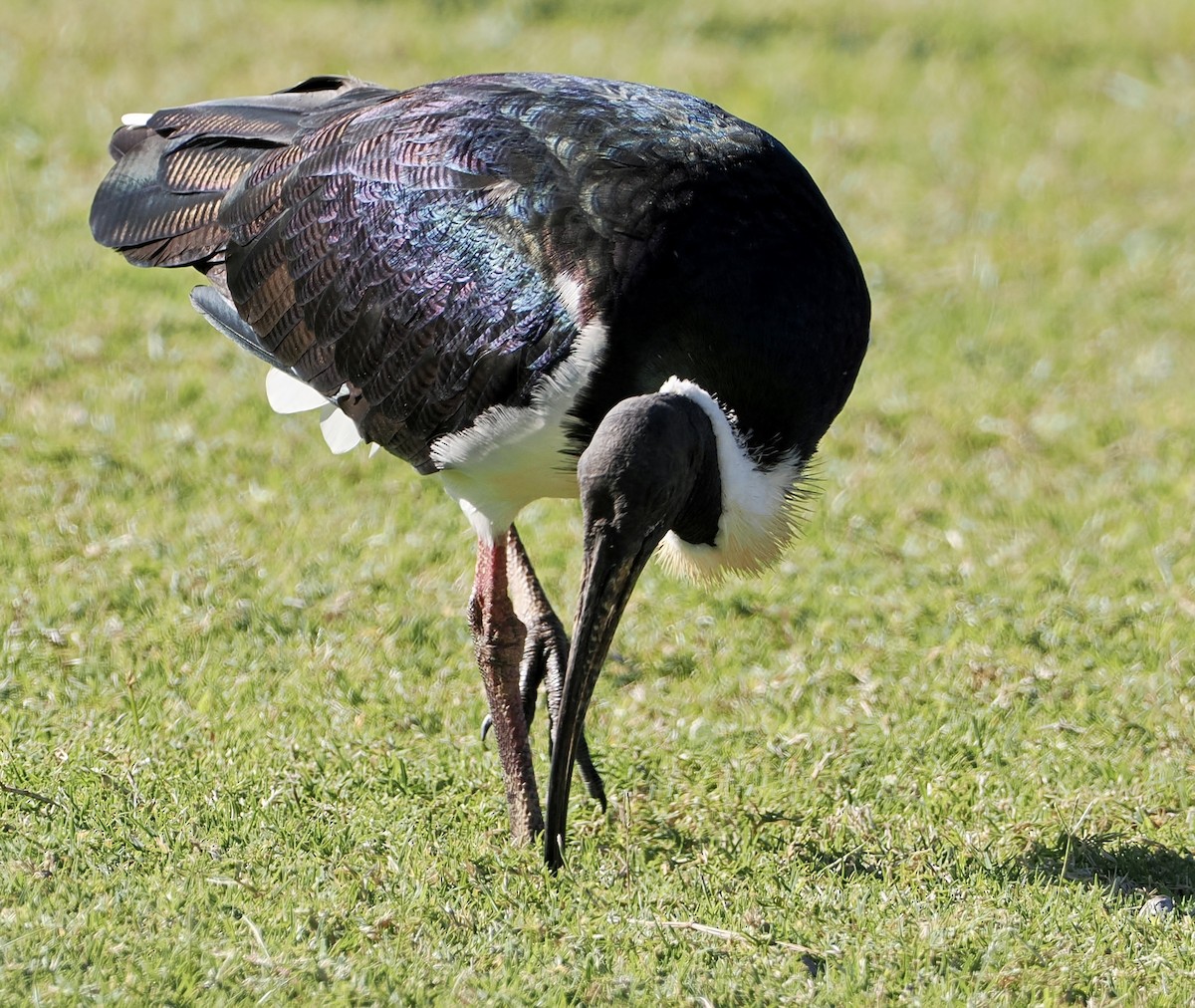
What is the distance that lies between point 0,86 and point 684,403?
7450mm

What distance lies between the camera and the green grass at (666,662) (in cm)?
429

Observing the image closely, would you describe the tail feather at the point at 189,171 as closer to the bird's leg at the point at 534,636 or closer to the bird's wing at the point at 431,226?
the bird's wing at the point at 431,226

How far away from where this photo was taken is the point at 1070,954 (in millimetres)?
4340

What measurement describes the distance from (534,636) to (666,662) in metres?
0.66

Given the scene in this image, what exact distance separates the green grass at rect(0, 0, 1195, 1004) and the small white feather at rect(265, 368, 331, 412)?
756mm

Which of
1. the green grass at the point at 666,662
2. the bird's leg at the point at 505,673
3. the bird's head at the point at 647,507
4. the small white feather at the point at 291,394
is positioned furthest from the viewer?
the small white feather at the point at 291,394

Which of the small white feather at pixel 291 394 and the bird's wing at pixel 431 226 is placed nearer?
the bird's wing at pixel 431 226

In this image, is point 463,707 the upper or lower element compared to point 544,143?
lower

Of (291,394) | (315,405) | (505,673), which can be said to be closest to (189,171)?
(291,394)

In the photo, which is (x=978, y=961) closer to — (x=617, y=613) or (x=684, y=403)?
(x=617, y=613)

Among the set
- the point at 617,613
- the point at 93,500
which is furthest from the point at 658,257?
the point at 93,500

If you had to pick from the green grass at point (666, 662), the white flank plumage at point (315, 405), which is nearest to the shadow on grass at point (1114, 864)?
the green grass at point (666, 662)

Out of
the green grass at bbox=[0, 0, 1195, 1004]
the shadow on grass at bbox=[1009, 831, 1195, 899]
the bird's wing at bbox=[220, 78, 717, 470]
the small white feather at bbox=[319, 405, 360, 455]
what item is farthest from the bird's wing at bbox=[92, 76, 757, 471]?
the shadow on grass at bbox=[1009, 831, 1195, 899]

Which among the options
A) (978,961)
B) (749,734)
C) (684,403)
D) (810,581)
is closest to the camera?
(978,961)
